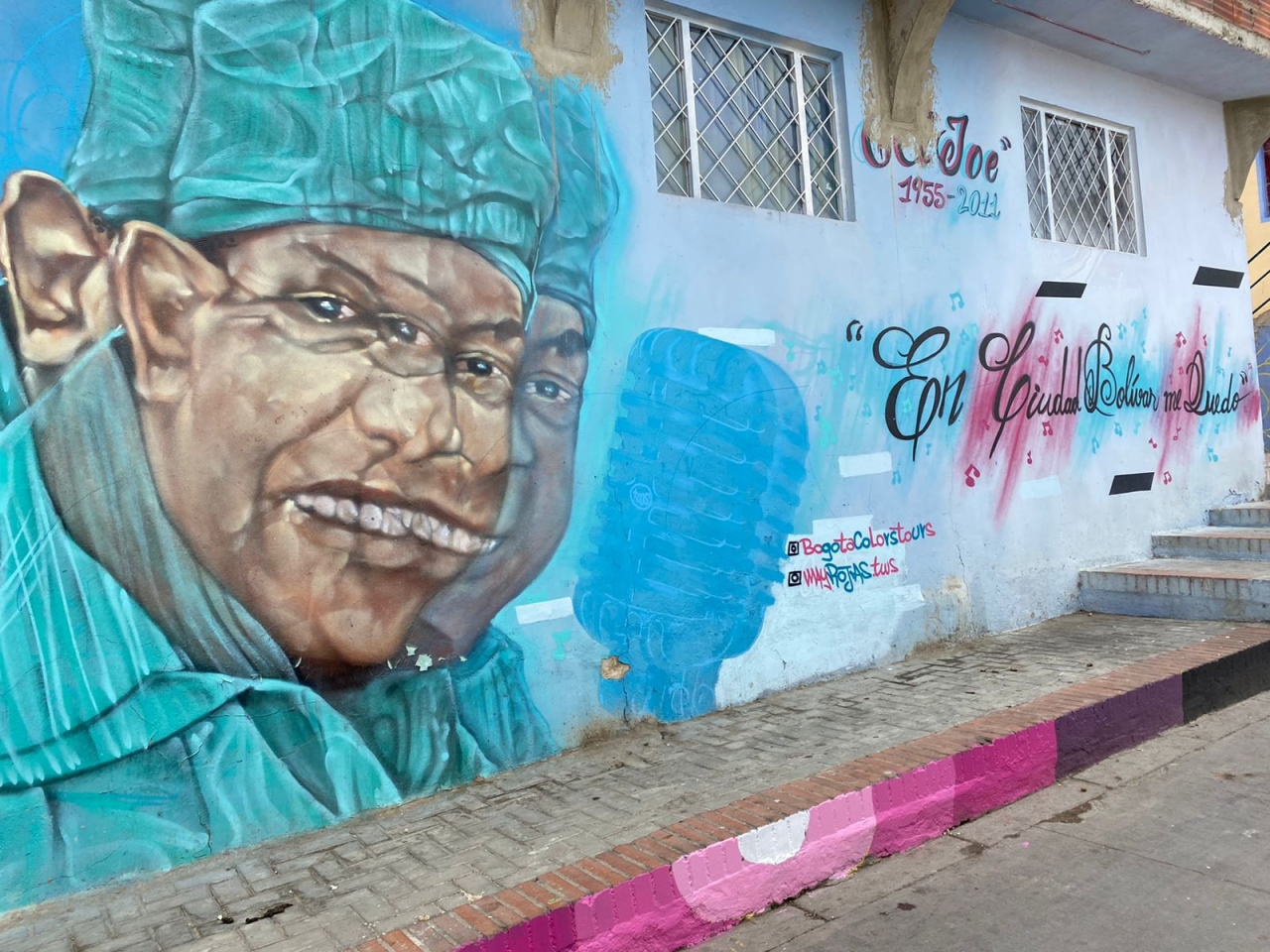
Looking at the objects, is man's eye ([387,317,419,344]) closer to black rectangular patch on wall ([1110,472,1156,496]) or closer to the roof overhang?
the roof overhang

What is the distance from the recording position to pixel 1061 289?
7.63m

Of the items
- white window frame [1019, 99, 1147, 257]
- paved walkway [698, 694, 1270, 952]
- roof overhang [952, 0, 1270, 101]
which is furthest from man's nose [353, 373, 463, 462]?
white window frame [1019, 99, 1147, 257]

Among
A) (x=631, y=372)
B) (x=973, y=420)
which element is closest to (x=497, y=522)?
(x=631, y=372)

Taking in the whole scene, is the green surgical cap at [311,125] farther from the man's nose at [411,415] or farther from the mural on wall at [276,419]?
the man's nose at [411,415]

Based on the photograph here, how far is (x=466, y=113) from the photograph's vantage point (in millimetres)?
4754

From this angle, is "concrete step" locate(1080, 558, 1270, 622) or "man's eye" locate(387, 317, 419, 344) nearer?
"man's eye" locate(387, 317, 419, 344)

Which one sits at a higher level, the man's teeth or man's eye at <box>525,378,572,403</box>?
man's eye at <box>525,378,572,403</box>

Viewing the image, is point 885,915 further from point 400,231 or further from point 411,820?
point 400,231

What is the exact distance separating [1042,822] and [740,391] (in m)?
2.79

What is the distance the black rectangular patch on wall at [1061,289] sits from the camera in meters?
7.49

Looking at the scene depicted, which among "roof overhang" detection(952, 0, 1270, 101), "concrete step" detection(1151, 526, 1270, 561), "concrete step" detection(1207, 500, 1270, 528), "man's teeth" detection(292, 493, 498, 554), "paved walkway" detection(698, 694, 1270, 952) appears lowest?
"paved walkway" detection(698, 694, 1270, 952)

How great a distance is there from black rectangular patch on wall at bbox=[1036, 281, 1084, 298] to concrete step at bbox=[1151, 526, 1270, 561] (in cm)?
238

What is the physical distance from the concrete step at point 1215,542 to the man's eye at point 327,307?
7328 mm

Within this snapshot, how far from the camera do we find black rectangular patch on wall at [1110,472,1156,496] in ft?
26.6
